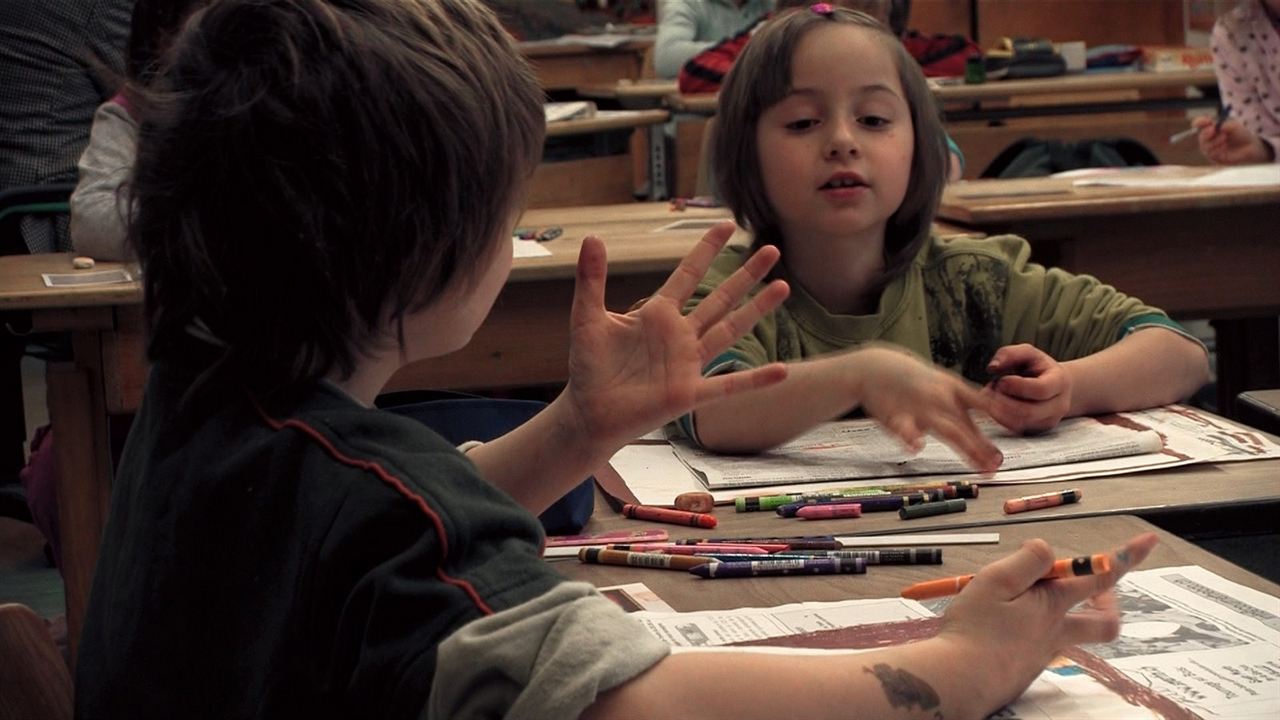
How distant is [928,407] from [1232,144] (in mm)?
2577

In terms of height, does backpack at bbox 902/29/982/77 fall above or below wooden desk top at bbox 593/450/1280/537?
above

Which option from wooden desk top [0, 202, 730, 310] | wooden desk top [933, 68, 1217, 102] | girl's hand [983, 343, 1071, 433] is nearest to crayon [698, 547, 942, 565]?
girl's hand [983, 343, 1071, 433]

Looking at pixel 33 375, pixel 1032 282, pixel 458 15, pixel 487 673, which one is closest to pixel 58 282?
pixel 1032 282

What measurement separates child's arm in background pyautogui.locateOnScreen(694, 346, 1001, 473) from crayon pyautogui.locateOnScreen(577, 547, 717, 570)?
149mm

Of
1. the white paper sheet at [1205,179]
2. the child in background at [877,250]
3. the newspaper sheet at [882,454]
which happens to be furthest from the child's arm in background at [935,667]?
the white paper sheet at [1205,179]

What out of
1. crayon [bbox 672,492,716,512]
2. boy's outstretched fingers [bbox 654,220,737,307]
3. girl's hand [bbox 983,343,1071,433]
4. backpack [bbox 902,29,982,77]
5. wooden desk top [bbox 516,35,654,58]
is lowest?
crayon [bbox 672,492,716,512]

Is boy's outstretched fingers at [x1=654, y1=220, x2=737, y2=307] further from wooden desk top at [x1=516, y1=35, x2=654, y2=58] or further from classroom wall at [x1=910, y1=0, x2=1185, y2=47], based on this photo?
classroom wall at [x1=910, y1=0, x2=1185, y2=47]

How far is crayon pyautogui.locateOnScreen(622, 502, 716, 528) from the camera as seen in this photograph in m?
1.29

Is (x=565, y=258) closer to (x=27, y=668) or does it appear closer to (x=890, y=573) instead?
(x=890, y=573)

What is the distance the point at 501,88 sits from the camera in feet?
2.79

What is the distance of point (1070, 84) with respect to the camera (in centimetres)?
535

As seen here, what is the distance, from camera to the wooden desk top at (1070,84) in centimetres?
515

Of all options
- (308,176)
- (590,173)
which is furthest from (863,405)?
(590,173)

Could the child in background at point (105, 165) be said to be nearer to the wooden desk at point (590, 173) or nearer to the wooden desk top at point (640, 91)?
the wooden desk at point (590, 173)
